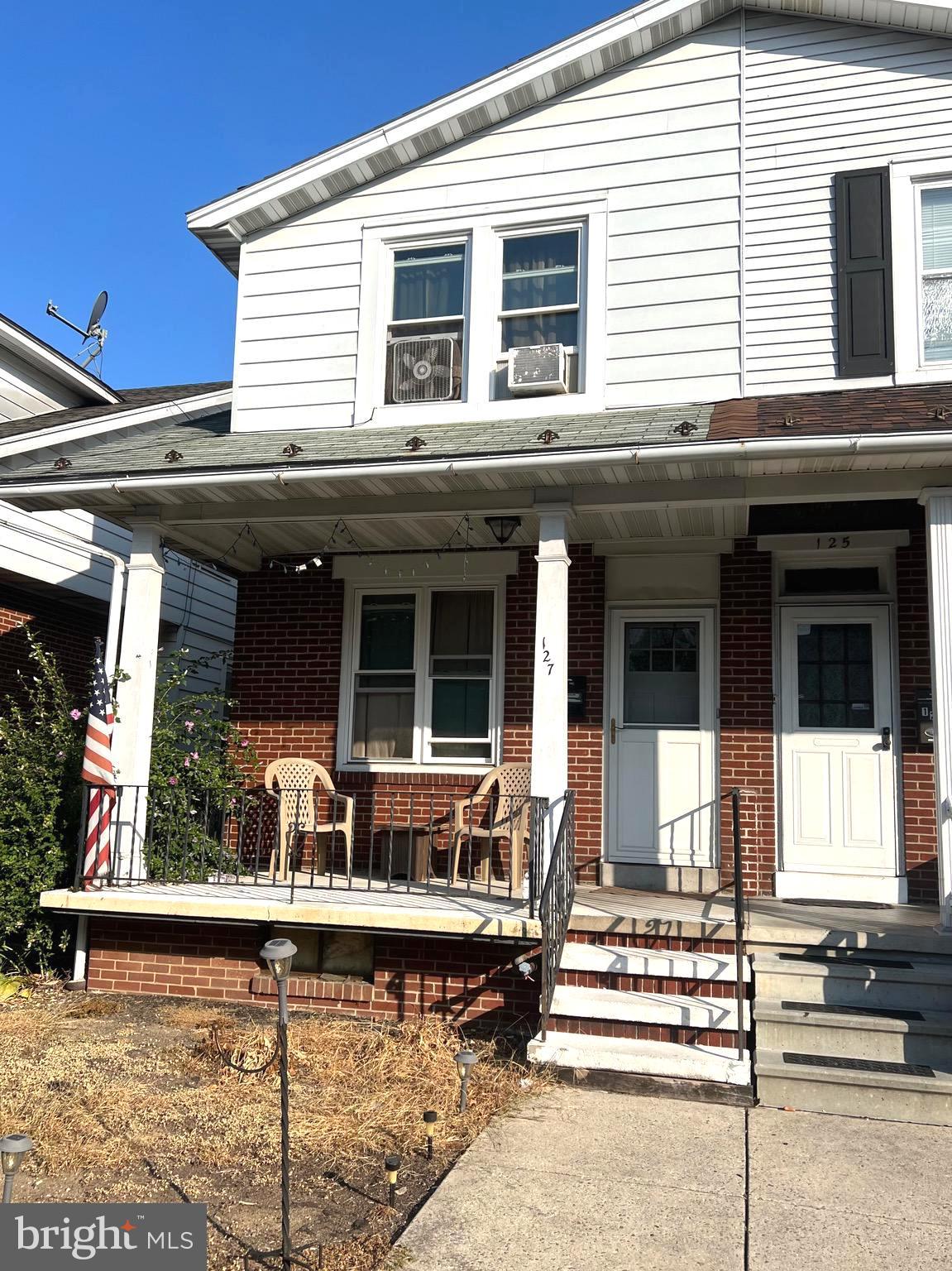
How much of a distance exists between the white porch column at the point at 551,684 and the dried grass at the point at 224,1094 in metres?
1.58

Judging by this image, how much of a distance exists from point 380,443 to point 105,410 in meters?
5.02

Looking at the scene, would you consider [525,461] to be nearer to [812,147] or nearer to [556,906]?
[556,906]

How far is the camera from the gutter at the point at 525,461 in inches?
243

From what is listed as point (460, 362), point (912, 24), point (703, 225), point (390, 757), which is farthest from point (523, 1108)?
point (912, 24)

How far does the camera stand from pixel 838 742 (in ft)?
26.0

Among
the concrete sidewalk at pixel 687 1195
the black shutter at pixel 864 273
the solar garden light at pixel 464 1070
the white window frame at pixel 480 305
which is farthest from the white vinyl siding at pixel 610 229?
the concrete sidewalk at pixel 687 1195

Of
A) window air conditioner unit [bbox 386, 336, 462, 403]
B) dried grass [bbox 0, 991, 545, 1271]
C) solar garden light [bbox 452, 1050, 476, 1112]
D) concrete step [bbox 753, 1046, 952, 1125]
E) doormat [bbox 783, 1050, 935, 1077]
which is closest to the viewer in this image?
dried grass [bbox 0, 991, 545, 1271]

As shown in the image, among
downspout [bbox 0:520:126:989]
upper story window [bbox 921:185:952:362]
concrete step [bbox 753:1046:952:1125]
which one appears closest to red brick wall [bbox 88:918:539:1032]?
downspout [bbox 0:520:126:989]

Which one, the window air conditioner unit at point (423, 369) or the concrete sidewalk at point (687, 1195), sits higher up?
the window air conditioner unit at point (423, 369)

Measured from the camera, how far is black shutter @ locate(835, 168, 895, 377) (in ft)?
24.5

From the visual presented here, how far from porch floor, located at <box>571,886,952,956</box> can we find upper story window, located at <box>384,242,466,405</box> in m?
4.17

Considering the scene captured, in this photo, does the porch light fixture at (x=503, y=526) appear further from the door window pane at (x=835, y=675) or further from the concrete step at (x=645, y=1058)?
the concrete step at (x=645, y=1058)

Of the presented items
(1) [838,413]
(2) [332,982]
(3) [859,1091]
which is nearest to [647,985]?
(3) [859,1091]

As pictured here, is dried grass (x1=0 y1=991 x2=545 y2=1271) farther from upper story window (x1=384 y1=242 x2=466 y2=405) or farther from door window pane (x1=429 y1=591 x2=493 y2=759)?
upper story window (x1=384 y1=242 x2=466 y2=405)
